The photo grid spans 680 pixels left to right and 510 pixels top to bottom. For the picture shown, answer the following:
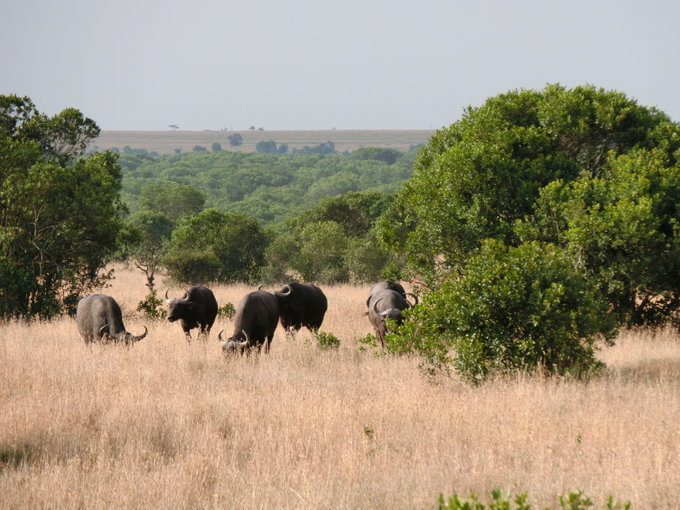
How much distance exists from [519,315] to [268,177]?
110m

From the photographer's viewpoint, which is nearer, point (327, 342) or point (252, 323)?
point (252, 323)

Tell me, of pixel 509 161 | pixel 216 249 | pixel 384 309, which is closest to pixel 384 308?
pixel 384 309

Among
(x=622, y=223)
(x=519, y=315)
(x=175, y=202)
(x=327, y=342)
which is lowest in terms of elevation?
(x=175, y=202)

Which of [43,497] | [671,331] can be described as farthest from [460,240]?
[43,497]

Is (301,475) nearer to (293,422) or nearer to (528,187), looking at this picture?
(293,422)

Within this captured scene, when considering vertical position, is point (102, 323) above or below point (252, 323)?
below

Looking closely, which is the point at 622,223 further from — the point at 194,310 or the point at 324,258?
the point at 324,258

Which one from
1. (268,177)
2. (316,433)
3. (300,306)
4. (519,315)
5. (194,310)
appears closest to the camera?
(316,433)

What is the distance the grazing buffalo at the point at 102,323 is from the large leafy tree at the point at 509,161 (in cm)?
629

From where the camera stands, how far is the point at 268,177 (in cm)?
12050

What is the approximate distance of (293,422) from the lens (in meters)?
9.96

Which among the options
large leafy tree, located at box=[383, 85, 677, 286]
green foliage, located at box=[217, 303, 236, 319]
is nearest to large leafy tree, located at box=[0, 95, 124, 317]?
green foliage, located at box=[217, 303, 236, 319]

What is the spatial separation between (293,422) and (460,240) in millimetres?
7720

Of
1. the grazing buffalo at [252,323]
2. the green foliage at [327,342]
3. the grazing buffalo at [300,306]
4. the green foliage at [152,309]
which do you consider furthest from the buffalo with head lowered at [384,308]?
the green foliage at [152,309]
